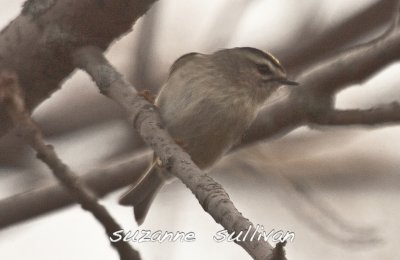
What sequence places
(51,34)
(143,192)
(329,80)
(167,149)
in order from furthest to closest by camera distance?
(143,192) < (329,80) < (51,34) < (167,149)

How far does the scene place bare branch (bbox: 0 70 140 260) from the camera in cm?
161

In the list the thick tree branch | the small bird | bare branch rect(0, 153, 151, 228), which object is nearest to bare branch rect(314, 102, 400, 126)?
the small bird

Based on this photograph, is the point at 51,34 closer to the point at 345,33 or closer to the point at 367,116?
the point at 367,116


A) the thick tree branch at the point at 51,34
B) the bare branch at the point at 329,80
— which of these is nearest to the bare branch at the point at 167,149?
the thick tree branch at the point at 51,34

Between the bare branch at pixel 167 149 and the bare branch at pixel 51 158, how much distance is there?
22 cm

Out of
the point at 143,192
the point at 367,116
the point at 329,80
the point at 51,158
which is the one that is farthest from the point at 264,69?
the point at 51,158

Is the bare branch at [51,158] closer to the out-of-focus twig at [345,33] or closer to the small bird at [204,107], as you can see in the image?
the small bird at [204,107]

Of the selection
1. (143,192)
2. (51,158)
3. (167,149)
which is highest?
(143,192)

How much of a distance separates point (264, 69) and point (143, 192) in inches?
42.7

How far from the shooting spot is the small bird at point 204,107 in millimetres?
3062

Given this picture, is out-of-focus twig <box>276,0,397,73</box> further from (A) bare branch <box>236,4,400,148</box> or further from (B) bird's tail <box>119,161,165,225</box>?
(B) bird's tail <box>119,161,165,225</box>

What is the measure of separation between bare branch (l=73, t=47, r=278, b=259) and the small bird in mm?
580

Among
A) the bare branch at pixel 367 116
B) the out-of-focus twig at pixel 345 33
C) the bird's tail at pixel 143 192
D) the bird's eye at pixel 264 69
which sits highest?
the bird's eye at pixel 264 69

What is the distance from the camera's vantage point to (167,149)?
2057 mm
